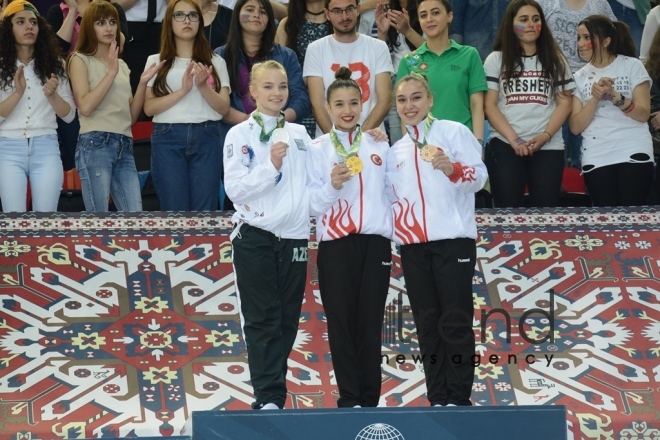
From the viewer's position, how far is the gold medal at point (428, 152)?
18.9ft

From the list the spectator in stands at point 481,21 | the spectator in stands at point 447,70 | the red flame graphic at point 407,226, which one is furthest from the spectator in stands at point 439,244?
the spectator in stands at point 481,21

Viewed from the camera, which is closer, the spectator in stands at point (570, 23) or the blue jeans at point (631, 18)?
the spectator in stands at point (570, 23)

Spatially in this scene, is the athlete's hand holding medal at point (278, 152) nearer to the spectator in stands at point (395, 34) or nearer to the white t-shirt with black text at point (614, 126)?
the spectator in stands at point (395, 34)

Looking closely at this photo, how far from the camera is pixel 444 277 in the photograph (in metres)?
5.77

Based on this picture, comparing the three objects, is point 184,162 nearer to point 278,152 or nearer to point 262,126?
point 262,126

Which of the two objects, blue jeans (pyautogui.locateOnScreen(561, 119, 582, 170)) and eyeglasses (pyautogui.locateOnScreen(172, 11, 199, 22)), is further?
blue jeans (pyautogui.locateOnScreen(561, 119, 582, 170))

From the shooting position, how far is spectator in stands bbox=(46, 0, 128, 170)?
793cm

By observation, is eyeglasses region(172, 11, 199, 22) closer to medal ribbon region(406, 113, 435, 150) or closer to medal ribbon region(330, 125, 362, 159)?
medal ribbon region(330, 125, 362, 159)

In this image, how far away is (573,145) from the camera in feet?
27.4

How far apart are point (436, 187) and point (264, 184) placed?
81cm

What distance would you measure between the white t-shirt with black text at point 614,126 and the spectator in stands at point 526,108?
0.13 m

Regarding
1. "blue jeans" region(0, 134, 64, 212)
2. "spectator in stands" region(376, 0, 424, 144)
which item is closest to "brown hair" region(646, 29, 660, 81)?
"spectator in stands" region(376, 0, 424, 144)

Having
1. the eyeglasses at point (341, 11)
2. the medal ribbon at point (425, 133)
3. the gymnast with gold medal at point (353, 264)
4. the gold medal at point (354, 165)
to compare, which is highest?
the eyeglasses at point (341, 11)

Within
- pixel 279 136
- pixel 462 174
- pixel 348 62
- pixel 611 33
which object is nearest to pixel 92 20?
pixel 348 62
